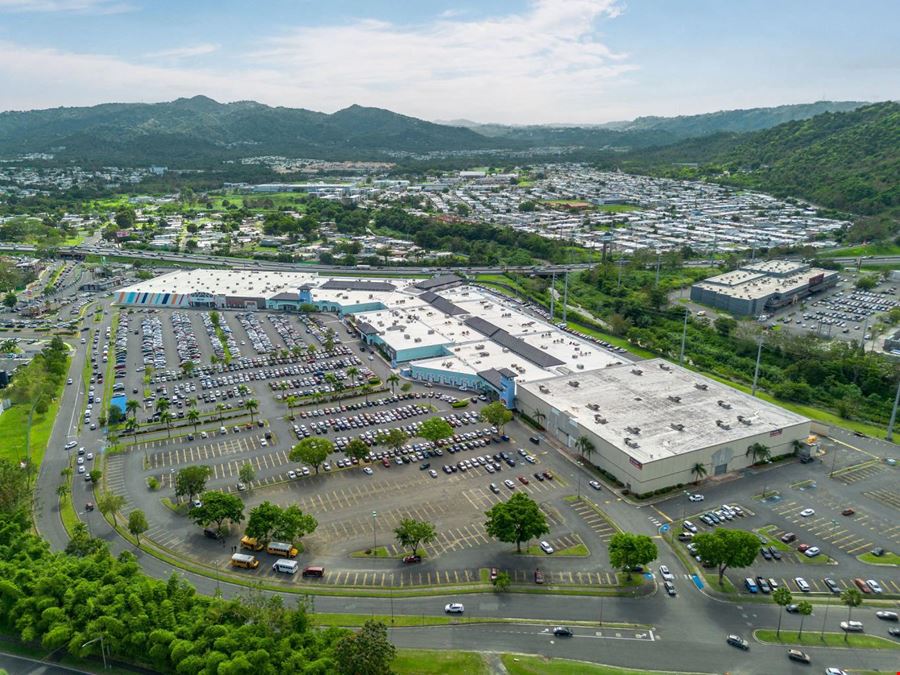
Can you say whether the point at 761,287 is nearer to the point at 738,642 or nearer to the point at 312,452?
the point at 738,642

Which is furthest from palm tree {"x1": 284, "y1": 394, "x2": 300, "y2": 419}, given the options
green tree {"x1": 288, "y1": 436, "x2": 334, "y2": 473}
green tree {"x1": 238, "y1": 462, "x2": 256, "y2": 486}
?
green tree {"x1": 238, "y1": 462, "x2": 256, "y2": 486}

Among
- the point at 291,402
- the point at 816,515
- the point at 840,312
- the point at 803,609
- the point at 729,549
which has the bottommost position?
the point at 816,515

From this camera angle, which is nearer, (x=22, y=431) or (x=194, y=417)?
(x=22, y=431)

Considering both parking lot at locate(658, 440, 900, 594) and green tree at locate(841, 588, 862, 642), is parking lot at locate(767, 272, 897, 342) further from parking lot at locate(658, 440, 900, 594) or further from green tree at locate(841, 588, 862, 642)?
green tree at locate(841, 588, 862, 642)

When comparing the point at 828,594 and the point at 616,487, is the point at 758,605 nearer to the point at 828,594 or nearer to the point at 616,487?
the point at 828,594

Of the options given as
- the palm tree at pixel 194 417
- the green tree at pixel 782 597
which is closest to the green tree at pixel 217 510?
the palm tree at pixel 194 417

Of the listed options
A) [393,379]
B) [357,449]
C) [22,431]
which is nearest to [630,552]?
[357,449]

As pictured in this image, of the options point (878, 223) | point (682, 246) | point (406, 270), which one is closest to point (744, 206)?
point (878, 223)
